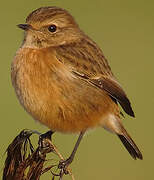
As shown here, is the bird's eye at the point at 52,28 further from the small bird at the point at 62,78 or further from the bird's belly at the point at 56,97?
the bird's belly at the point at 56,97

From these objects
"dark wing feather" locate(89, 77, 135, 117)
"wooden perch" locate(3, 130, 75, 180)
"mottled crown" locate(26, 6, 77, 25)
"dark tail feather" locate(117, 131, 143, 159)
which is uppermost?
"mottled crown" locate(26, 6, 77, 25)

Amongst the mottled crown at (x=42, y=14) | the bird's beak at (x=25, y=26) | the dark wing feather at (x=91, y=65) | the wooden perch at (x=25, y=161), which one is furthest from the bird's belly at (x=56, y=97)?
the wooden perch at (x=25, y=161)

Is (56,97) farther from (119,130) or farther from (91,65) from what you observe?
(119,130)

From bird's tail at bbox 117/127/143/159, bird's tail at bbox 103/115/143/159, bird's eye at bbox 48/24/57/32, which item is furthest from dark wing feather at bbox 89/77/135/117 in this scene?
bird's tail at bbox 117/127/143/159

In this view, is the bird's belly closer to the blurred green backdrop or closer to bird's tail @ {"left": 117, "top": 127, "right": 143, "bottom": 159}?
the blurred green backdrop

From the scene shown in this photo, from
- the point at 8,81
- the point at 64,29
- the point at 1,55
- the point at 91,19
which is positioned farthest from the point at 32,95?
the point at 91,19

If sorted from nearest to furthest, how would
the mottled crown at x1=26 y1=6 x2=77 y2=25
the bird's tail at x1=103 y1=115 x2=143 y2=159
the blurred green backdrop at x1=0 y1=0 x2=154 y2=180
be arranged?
the mottled crown at x1=26 y1=6 x2=77 y2=25, the bird's tail at x1=103 y1=115 x2=143 y2=159, the blurred green backdrop at x1=0 y1=0 x2=154 y2=180

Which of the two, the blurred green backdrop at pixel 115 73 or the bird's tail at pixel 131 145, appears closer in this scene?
the bird's tail at pixel 131 145

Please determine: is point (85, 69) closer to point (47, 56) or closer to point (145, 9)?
point (47, 56)
